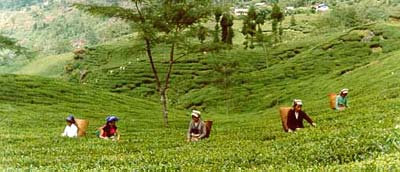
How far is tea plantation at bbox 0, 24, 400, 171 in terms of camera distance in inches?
603

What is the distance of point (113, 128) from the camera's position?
28297mm

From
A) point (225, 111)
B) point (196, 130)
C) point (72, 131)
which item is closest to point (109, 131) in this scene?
point (72, 131)

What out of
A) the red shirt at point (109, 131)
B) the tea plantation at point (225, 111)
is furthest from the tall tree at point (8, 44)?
the red shirt at point (109, 131)

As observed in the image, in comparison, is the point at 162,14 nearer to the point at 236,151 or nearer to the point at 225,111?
the point at 236,151

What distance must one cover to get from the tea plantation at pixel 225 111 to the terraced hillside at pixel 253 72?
395mm

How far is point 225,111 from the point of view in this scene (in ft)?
319

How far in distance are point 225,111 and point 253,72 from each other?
135 feet

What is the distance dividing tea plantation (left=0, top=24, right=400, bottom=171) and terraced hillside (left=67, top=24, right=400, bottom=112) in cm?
39

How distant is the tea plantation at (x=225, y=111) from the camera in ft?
50.3

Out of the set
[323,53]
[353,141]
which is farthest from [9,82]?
[323,53]

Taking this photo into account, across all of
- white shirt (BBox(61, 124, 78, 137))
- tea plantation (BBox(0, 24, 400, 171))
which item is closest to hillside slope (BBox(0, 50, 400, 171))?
tea plantation (BBox(0, 24, 400, 171))

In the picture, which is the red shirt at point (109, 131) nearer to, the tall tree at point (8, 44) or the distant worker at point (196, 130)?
the distant worker at point (196, 130)

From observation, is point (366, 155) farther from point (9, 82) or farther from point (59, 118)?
point (9, 82)

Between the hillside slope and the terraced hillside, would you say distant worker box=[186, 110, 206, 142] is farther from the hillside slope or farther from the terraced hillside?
the terraced hillside
